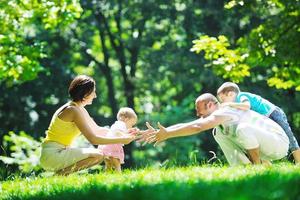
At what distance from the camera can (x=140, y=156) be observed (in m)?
38.5

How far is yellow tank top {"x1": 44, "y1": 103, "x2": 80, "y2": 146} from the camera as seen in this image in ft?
25.0

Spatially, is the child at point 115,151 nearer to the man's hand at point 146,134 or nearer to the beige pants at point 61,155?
the man's hand at point 146,134

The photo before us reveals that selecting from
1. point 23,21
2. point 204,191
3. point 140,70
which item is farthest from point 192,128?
point 140,70

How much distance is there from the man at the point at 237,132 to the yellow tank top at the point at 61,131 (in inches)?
37.3

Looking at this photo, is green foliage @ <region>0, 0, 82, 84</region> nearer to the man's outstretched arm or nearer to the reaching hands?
the reaching hands

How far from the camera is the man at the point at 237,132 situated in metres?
7.46

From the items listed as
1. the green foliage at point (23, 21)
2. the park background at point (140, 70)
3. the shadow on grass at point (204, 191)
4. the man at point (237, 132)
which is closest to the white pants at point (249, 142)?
the man at point (237, 132)

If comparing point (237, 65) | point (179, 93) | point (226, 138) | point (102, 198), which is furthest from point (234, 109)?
point (179, 93)

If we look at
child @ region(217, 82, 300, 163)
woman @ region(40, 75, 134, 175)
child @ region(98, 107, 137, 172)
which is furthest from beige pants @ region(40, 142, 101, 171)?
child @ region(217, 82, 300, 163)

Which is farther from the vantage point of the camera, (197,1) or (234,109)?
(197,1)

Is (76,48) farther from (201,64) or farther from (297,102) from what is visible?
(297,102)

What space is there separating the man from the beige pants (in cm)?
82

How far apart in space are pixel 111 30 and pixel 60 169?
29254 millimetres

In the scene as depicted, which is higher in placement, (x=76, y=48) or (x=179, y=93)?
(x=76, y=48)
